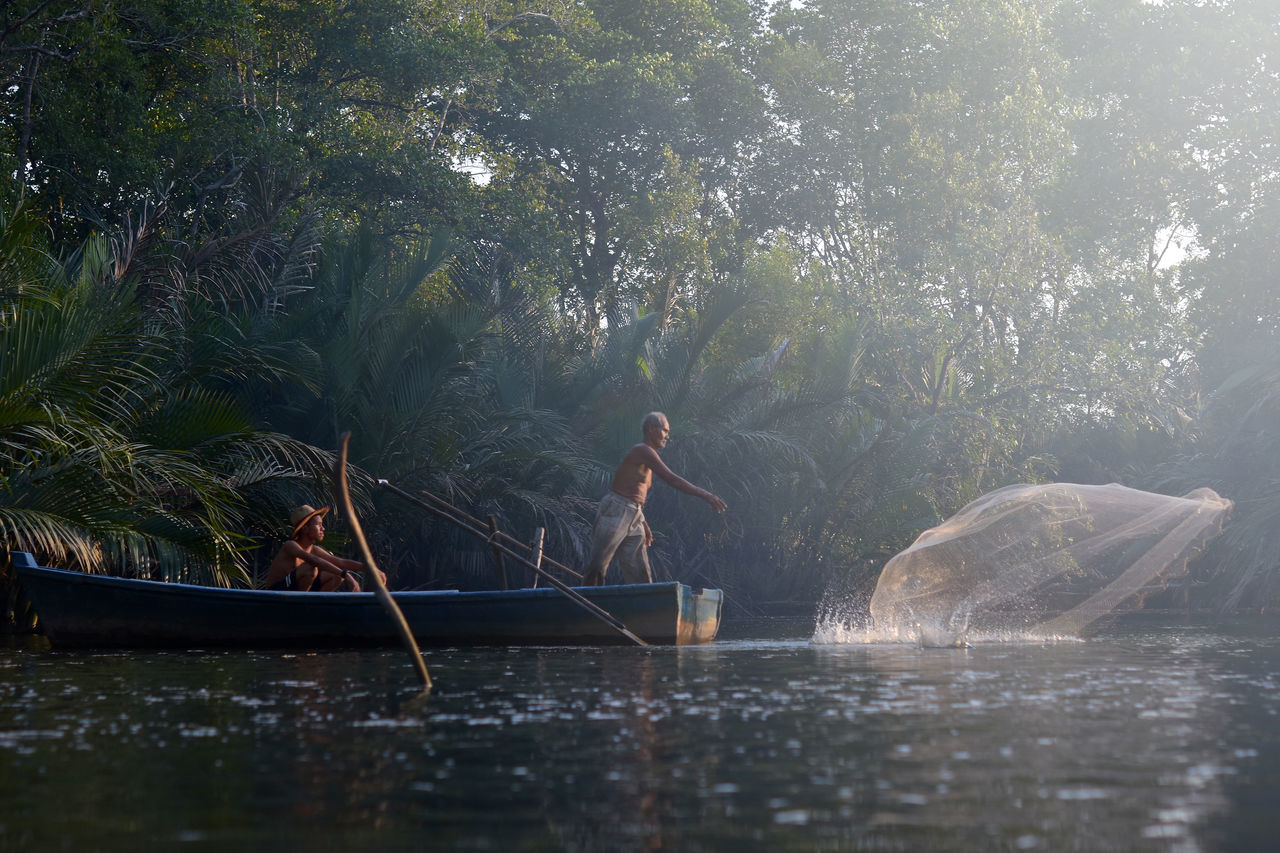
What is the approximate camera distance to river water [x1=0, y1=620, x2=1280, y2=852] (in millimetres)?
3895

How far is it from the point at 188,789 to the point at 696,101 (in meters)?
30.5

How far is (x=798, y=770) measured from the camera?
195 inches

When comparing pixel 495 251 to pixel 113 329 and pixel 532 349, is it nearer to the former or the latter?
pixel 532 349

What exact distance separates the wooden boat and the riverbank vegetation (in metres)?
0.46

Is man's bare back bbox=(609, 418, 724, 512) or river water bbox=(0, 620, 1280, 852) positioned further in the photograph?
man's bare back bbox=(609, 418, 724, 512)

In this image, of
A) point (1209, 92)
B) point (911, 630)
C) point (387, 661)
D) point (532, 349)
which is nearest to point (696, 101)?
point (1209, 92)

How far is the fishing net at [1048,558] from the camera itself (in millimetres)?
12180

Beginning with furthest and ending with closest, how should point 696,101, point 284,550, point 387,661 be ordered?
1. point 696,101
2. point 284,550
3. point 387,661

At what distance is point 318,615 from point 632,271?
71.8 feet

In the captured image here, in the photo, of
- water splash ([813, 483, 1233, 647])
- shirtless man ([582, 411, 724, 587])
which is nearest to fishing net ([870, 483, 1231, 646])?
water splash ([813, 483, 1233, 647])

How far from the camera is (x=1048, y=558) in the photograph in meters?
12.6

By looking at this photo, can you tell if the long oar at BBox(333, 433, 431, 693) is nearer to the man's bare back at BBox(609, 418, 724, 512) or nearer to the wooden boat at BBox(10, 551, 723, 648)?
the wooden boat at BBox(10, 551, 723, 648)

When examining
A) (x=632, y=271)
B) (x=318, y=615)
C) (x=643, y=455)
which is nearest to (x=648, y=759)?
(x=318, y=615)

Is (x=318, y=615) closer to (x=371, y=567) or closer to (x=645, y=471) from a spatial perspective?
(x=645, y=471)
